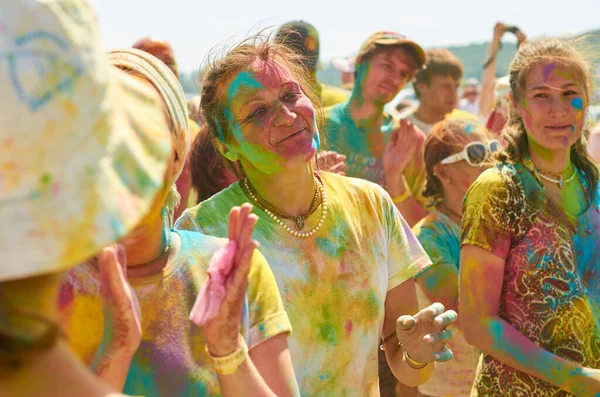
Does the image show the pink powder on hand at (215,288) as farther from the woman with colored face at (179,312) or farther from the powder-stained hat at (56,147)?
the powder-stained hat at (56,147)

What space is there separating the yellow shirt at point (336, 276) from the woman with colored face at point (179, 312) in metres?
0.67

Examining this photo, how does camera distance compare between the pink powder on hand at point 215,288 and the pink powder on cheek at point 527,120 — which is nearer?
the pink powder on hand at point 215,288

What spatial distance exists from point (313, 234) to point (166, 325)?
1.01 metres

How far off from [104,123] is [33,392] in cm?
33

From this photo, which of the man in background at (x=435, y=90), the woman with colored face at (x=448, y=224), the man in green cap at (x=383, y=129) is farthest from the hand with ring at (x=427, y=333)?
the man in background at (x=435, y=90)

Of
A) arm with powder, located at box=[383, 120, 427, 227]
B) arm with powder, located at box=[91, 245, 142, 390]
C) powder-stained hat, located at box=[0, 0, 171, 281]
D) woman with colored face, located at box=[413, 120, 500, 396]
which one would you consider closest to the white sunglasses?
woman with colored face, located at box=[413, 120, 500, 396]

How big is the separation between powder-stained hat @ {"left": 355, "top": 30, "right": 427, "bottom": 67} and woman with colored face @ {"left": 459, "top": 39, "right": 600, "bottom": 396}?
2311mm

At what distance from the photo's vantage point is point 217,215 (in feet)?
9.36

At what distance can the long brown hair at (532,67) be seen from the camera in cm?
357

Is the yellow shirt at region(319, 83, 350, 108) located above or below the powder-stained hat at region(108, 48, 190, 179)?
below

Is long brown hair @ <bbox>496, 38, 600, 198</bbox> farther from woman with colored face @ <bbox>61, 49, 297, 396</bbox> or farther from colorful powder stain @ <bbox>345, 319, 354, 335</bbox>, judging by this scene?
woman with colored face @ <bbox>61, 49, 297, 396</bbox>

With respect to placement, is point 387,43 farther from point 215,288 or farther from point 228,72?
point 215,288

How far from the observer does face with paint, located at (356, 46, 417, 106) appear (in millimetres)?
5574

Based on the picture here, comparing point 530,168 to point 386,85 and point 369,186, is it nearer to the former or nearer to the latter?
point 369,186
